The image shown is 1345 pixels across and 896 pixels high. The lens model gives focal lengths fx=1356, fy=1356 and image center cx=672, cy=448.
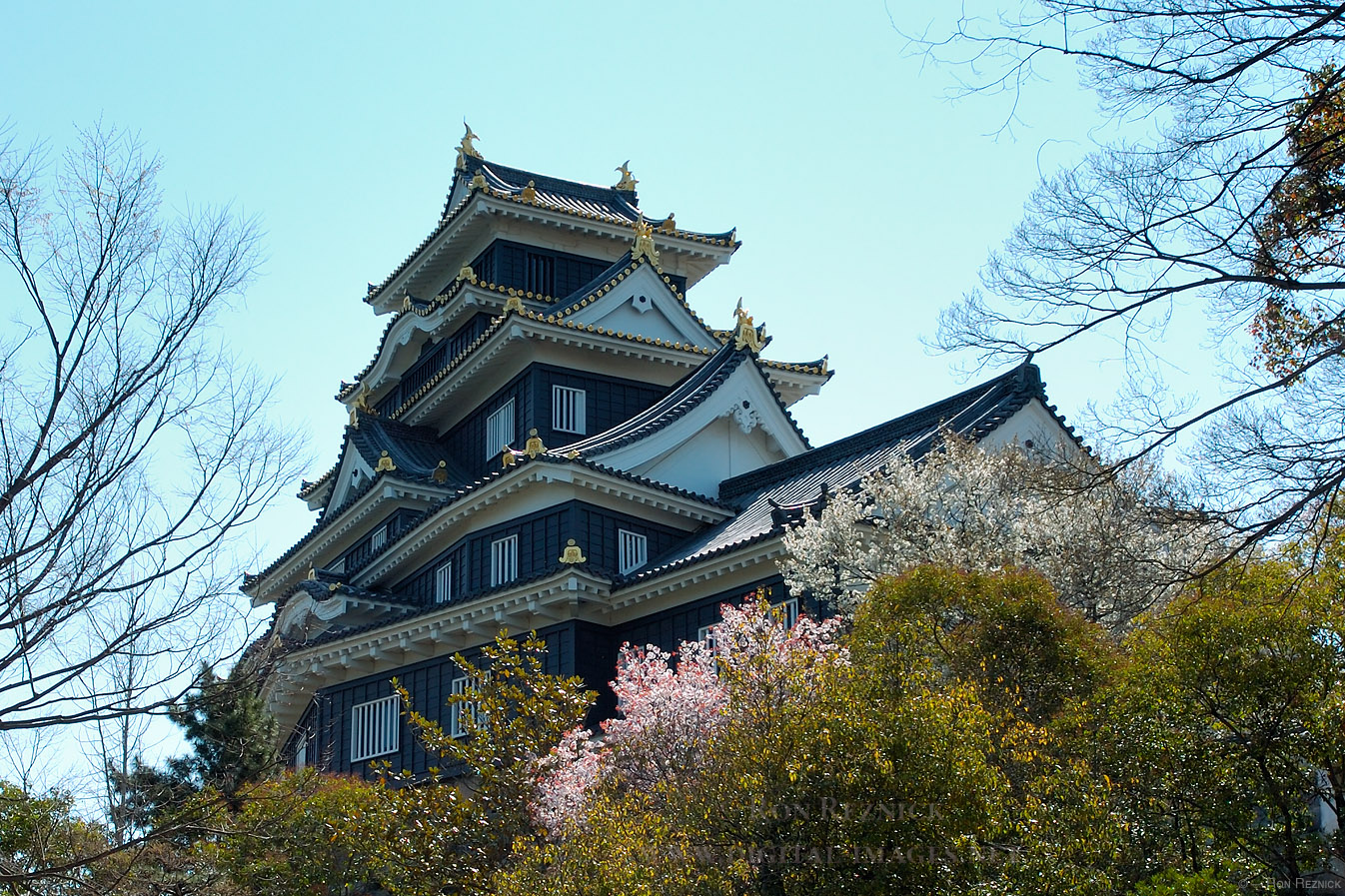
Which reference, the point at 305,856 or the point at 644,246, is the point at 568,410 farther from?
the point at 305,856

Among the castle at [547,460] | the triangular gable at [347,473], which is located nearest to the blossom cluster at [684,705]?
the castle at [547,460]

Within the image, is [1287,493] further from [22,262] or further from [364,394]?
[364,394]

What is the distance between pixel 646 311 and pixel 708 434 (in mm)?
Answer: 5298

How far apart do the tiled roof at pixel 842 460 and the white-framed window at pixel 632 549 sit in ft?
2.14

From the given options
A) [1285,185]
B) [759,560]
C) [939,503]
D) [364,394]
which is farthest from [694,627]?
[364,394]

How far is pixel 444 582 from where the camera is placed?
3228 cm

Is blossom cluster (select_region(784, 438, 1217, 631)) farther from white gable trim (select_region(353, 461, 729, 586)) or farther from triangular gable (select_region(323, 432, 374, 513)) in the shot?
triangular gable (select_region(323, 432, 374, 513))

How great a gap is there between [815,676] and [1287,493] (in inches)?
192

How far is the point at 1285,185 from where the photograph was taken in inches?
468

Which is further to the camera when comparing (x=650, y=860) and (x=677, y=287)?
(x=677, y=287)

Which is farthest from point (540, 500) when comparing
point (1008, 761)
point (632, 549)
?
point (1008, 761)

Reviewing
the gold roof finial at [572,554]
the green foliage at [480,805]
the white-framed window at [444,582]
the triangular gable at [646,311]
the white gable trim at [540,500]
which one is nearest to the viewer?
the green foliage at [480,805]

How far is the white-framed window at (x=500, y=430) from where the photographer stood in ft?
115

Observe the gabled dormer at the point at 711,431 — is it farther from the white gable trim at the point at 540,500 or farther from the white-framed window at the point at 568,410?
the white gable trim at the point at 540,500
